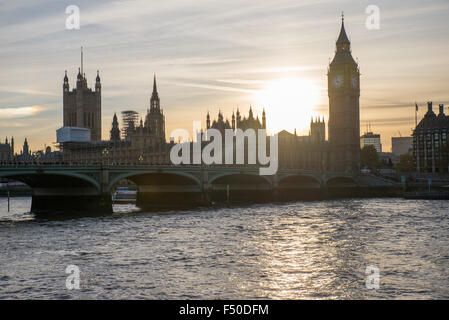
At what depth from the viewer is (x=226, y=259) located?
22.4 metres

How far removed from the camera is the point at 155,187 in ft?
217

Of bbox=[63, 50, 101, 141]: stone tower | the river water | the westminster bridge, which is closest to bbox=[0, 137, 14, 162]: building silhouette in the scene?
bbox=[63, 50, 101, 141]: stone tower

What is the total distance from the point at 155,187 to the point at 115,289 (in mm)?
49267

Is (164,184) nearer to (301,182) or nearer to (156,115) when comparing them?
(301,182)

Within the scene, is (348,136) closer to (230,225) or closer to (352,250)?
(230,225)

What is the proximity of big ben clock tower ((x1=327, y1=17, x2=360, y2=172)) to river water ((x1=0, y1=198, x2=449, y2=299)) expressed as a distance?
330ft

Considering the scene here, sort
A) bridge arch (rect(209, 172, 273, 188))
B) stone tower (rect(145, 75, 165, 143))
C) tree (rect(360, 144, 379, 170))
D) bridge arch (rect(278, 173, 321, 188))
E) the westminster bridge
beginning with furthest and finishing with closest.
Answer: stone tower (rect(145, 75, 165, 143)) → tree (rect(360, 144, 379, 170)) → bridge arch (rect(278, 173, 321, 188)) → bridge arch (rect(209, 172, 273, 188)) → the westminster bridge

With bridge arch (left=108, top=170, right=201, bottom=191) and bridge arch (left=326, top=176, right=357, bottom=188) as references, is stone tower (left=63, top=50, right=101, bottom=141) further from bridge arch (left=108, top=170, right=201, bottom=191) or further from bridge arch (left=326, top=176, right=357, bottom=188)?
bridge arch (left=108, top=170, right=201, bottom=191)

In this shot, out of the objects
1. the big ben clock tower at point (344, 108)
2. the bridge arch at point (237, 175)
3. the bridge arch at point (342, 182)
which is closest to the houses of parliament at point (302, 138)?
the big ben clock tower at point (344, 108)

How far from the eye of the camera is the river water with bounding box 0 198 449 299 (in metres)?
16.8

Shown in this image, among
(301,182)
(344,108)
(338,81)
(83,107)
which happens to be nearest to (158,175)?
(301,182)
